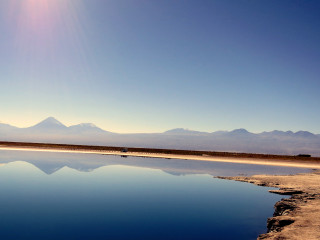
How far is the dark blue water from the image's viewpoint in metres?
11.4

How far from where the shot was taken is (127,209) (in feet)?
49.8

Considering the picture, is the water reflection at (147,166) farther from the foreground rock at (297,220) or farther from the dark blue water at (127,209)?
the foreground rock at (297,220)

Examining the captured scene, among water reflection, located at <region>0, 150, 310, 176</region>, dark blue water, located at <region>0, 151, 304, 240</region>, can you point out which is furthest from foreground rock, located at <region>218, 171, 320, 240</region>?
water reflection, located at <region>0, 150, 310, 176</region>

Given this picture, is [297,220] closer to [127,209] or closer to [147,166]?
[127,209]

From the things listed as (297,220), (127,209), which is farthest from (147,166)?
(297,220)

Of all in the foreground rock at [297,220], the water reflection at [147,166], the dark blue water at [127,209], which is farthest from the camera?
the water reflection at [147,166]

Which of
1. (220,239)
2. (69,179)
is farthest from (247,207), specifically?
(69,179)

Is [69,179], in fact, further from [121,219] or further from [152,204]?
[121,219]

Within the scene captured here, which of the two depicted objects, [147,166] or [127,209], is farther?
[147,166]

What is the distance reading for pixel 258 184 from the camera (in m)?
26.2

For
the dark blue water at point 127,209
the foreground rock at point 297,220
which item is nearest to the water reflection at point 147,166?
the dark blue water at point 127,209

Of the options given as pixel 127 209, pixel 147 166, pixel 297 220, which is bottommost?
pixel 127 209

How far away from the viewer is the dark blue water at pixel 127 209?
448 inches

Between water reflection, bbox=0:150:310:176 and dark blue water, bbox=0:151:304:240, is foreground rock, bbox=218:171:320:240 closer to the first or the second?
dark blue water, bbox=0:151:304:240
